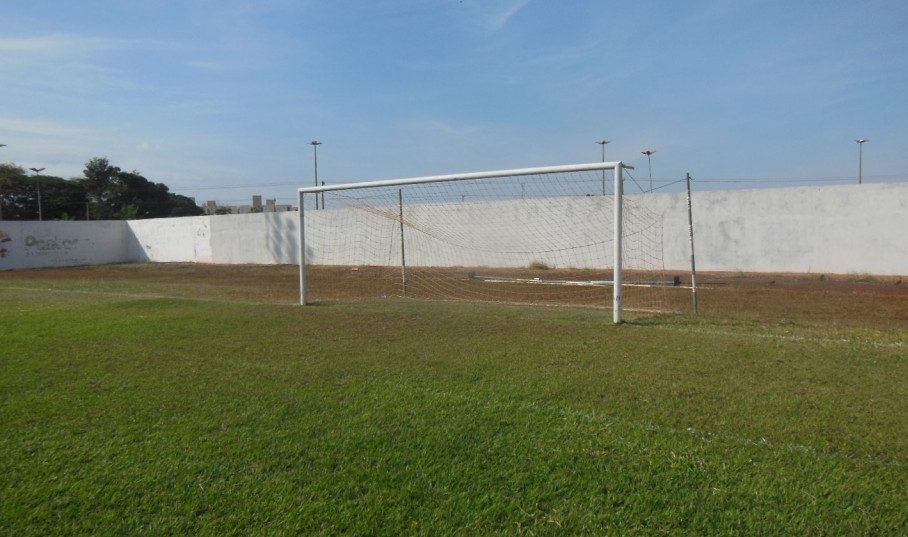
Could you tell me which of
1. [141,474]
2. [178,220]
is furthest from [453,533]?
[178,220]

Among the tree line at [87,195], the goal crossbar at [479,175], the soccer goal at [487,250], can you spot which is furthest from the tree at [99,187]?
the goal crossbar at [479,175]

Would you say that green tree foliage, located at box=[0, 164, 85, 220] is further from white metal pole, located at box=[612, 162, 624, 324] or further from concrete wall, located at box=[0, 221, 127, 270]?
white metal pole, located at box=[612, 162, 624, 324]

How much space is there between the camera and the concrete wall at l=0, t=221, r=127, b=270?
31.2 meters

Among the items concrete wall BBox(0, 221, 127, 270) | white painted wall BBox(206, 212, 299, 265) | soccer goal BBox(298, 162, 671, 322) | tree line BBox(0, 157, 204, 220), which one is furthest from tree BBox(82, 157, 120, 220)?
soccer goal BBox(298, 162, 671, 322)

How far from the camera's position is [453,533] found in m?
A: 2.85

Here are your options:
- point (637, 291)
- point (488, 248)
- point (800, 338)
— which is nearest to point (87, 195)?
point (488, 248)

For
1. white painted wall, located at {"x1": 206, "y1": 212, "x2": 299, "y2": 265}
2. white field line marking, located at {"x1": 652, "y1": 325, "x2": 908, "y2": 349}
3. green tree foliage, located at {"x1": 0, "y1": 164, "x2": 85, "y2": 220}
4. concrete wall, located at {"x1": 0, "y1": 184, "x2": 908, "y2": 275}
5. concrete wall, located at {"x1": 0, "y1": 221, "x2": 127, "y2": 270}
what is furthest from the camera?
green tree foliage, located at {"x1": 0, "y1": 164, "x2": 85, "y2": 220}

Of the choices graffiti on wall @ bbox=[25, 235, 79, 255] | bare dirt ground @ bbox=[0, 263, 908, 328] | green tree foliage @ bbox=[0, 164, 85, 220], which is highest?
green tree foliage @ bbox=[0, 164, 85, 220]

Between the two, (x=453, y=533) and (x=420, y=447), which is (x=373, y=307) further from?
(x=453, y=533)

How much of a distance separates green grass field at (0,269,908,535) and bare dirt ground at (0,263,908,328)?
11.5ft

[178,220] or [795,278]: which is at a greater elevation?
[178,220]

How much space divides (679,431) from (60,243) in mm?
36893

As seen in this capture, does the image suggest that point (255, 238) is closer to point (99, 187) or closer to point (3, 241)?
point (3, 241)

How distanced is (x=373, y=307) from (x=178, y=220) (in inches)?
1057
